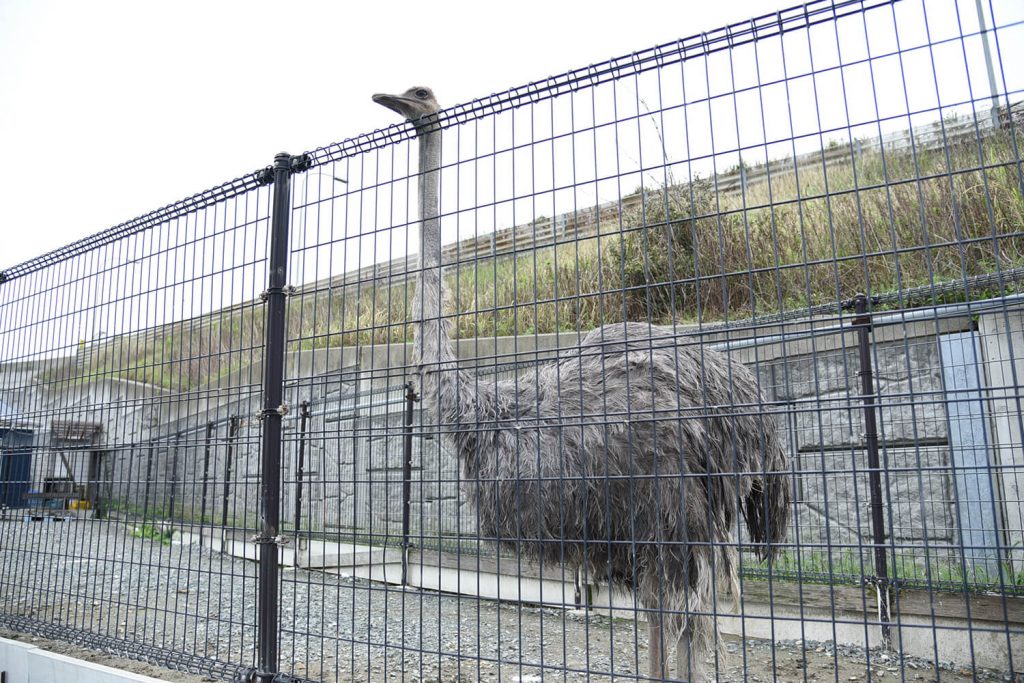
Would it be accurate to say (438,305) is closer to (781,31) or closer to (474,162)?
(474,162)

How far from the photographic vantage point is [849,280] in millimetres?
7328

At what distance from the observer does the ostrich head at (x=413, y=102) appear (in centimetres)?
408

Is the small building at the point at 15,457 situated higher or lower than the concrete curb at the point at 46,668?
higher

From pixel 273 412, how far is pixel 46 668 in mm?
2042

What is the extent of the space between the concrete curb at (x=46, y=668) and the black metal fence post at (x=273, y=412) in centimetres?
64

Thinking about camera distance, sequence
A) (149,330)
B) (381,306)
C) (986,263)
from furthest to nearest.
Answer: (381,306) < (986,263) < (149,330)

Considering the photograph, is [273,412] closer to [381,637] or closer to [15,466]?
[381,637]

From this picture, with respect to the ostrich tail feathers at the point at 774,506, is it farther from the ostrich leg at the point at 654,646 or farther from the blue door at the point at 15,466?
the blue door at the point at 15,466

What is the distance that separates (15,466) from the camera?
17.6 ft

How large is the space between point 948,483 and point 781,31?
3652 mm

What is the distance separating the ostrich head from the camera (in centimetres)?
408

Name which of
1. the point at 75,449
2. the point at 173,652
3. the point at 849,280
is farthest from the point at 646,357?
the point at 849,280

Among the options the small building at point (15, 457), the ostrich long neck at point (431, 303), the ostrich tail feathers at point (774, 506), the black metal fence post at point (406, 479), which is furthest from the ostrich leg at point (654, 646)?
the small building at point (15, 457)

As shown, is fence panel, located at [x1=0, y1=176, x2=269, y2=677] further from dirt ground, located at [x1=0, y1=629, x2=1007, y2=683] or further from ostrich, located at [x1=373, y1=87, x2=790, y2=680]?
ostrich, located at [x1=373, y1=87, x2=790, y2=680]
